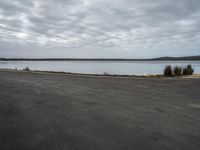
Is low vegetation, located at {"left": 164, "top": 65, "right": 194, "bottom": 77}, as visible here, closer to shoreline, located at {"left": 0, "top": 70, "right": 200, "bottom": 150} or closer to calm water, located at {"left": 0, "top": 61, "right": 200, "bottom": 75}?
calm water, located at {"left": 0, "top": 61, "right": 200, "bottom": 75}

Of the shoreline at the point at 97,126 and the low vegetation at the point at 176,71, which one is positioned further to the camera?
the low vegetation at the point at 176,71

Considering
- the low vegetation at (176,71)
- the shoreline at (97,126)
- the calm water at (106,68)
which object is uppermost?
the calm water at (106,68)

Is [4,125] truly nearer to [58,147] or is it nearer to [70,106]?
[58,147]

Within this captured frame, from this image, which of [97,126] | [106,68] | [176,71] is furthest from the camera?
[106,68]

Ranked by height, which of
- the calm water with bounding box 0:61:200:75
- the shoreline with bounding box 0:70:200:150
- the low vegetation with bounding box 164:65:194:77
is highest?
the calm water with bounding box 0:61:200:75

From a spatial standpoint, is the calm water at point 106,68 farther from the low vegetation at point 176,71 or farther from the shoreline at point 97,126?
the shoreline at point 97,126

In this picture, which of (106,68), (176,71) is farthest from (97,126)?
(106,68)

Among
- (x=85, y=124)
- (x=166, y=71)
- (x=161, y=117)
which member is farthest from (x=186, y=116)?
(x=166, y=71)

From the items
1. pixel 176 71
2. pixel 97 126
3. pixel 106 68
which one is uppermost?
pixel 106 68

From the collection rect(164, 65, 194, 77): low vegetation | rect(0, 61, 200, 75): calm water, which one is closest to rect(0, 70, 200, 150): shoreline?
rect(164, 65, 194, 77): low vegetation

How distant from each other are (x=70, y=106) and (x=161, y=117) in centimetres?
271

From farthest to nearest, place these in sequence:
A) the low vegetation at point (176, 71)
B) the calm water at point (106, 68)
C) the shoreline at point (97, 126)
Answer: the calm water at point (106, 68)
the low vegetation at point (176, 71)
the shoreline at point (97, 126)

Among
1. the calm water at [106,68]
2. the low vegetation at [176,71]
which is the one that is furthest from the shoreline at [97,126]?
the calm water at [106,68]

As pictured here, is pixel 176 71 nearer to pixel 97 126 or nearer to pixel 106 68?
pixel 97 126
